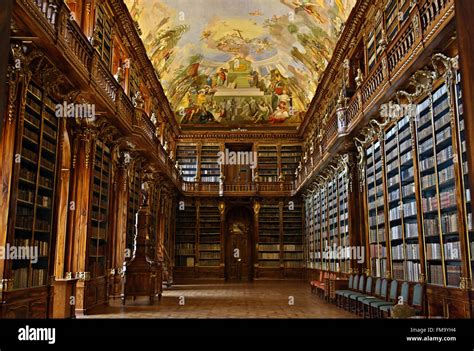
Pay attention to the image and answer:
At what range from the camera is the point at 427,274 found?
6.77 m

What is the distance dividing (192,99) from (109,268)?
11.4m

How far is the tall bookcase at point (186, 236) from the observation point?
769 inches

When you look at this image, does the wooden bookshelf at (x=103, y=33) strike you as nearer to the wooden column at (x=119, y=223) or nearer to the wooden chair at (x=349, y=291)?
the wooden column at (x=119, y=223)

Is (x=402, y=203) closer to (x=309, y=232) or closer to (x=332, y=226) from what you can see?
(x=332, y=226)

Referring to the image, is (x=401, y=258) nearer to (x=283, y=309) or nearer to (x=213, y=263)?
(x=283, y=309)

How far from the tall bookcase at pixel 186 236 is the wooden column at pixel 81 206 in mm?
10871

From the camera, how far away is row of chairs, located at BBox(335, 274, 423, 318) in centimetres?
665

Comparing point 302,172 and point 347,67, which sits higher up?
point 347,67

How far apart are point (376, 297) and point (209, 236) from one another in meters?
12.4

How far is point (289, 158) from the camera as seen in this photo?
2052 cm

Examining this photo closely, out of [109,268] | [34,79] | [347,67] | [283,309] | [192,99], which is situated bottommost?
[283,309]
